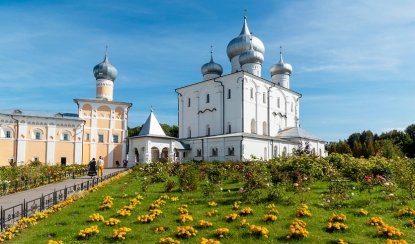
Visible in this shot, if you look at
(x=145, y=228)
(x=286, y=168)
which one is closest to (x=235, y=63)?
(x=286, y=168)

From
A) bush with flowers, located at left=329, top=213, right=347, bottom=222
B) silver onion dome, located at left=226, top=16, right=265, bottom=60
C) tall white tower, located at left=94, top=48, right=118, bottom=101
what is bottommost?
bush with flowers, located at left=329, top=213, right=347, bottom=222

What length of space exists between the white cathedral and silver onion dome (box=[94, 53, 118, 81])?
24.1 feet

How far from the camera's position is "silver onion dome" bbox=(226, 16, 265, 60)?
3944 cm

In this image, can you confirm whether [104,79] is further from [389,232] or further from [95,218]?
[389,232]

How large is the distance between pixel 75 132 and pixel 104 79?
6.66 metres

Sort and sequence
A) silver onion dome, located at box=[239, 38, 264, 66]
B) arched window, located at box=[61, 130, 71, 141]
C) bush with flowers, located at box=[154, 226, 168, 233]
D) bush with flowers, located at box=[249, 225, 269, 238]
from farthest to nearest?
arched window, located at box=[61, 130, 71, 141]
silver onion dome, located at box=[239, 38, 264, 66]
bush with flowers, located at box=[154, 226, 168, 233]
bush with flowers, located at box=[249, 225, 269, 238]

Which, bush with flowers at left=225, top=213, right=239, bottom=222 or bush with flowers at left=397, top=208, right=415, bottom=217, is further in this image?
bush with flowers at left=397, top=208, right=415, bottom=217

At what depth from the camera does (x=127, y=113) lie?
42.2 m

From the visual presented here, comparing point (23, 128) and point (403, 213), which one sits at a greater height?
point (23, 128)

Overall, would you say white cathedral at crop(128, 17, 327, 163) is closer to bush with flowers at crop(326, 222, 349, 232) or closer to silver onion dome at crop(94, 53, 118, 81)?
silver onion dome at crop(94, 53, 118, 81)

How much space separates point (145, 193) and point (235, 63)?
28666mm

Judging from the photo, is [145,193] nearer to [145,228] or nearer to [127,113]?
[145,228]

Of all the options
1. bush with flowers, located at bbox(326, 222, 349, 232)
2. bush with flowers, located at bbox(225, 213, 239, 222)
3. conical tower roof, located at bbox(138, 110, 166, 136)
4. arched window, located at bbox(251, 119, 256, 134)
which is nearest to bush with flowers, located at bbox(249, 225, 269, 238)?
bush with flowers, located at bbox(225, 213, 239, 222)

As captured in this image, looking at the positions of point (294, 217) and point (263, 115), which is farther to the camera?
point (263, 115)
